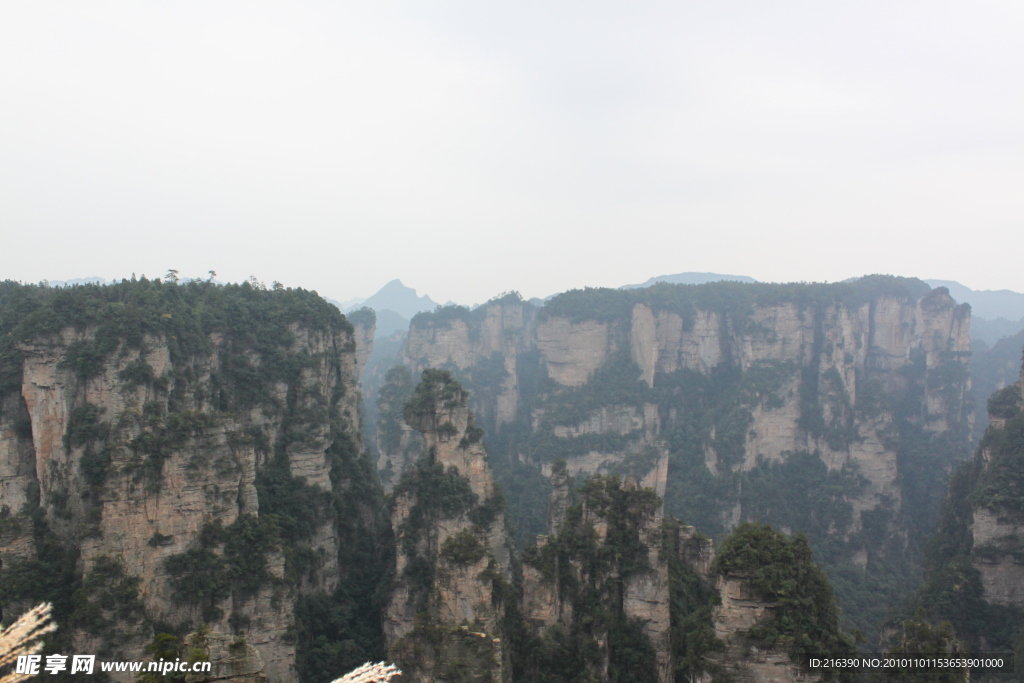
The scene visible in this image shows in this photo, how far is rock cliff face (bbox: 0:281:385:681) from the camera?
19609 millimetres

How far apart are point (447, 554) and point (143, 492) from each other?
10807 mm

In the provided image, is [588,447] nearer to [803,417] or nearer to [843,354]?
[803,417]

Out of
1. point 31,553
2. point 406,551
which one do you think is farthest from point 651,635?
point 31,553

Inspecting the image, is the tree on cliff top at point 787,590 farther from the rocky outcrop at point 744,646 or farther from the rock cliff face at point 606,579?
the rock cliff face at point 606,579

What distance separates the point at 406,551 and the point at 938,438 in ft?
177

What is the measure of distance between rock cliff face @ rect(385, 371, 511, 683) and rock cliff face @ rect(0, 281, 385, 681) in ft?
13.7

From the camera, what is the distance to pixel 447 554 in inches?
881

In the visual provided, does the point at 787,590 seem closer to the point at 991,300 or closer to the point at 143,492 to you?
the point at 143,492

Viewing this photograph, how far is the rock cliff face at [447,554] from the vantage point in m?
16.1

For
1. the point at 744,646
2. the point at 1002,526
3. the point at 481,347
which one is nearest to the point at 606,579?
the point at 744,646

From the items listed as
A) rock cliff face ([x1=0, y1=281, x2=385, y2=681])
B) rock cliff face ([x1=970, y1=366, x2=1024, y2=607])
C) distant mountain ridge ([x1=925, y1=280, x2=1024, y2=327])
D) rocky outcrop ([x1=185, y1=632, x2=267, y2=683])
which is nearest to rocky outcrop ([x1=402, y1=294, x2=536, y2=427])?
rock cliff face ([x1=0, y1=281, x2=385, y2=681])

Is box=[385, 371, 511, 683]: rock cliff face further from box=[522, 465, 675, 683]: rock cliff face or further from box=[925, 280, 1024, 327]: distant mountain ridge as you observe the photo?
box=[925, 280, 1024, 327]: distant mountain ridge

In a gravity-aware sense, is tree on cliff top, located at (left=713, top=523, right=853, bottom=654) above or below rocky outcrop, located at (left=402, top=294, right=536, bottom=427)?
below

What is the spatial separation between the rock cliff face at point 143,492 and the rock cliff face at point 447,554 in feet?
13.7
